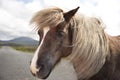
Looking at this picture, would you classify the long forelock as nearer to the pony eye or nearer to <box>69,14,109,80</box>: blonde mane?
the pony eye

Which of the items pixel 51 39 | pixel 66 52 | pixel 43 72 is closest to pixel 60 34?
pixel 51 39

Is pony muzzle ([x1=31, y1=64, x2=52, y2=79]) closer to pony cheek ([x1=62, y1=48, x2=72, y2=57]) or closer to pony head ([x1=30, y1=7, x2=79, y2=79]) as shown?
pony head ([x1=30, y1=7, x2=79, y2=79])

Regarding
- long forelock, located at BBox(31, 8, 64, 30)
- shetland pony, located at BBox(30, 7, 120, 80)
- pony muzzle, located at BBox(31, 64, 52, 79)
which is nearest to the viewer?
pony muzzle, located at BBox(31, 64, 52, 79)

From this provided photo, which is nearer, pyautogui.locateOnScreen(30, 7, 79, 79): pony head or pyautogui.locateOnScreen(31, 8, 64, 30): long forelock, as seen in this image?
pyautogui.locateOnScreen(30, 7, 79, 79): pony head

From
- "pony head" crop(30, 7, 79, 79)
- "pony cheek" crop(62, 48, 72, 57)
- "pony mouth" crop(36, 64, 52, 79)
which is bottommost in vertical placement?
"pony mouth" crop(36, 64, 52, 79)

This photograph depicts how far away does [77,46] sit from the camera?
5.84 meters

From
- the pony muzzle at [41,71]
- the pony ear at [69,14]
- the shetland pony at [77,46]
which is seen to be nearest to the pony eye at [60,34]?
the shetland pony at [77,46]

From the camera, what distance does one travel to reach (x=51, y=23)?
582cm

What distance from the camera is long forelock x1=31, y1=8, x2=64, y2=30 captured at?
5.84m

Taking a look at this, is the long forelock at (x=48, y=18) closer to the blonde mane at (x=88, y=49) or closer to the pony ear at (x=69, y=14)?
the pony ear at (x=69, y=14)

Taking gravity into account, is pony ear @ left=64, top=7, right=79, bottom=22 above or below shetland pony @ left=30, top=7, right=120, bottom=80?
above

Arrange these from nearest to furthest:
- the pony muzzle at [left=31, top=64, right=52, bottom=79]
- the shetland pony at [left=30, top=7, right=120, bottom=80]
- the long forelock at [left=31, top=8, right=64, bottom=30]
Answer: the pony muzzle at [left=31, top=64, right=52, bottom=79] < the shetland pony at [left=30, top=7, right=120, bottom=80] < the long forelock at [left=31, top=8, right=64, bottom=30]

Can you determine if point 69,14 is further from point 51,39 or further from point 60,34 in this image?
point 51,39

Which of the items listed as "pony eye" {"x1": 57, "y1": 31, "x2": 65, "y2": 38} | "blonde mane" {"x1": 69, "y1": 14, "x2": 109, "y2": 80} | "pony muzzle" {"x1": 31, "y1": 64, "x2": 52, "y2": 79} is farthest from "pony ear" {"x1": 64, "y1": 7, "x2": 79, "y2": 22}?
"pony muzzle" {"x1": 31, "y1": 64, "x2": 52, "y2": 79}
